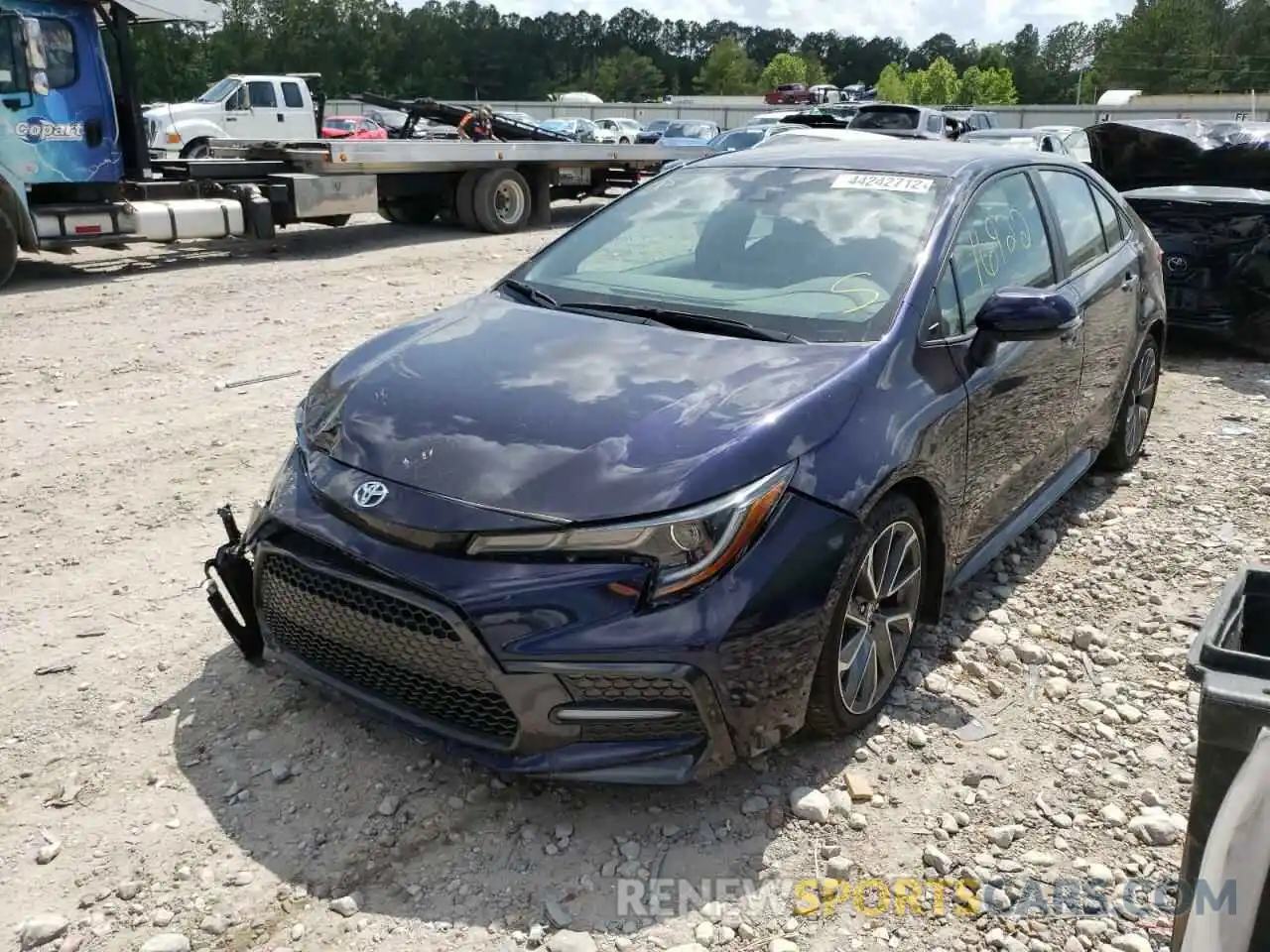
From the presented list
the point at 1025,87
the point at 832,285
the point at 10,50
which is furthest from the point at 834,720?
the point at 1025,87

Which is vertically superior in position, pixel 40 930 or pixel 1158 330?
pixel 1158 330

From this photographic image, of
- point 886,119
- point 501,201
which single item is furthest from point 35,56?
point 886,119

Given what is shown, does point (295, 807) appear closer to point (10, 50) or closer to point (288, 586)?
point (288, 586)

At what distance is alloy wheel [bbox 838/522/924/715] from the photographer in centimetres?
299

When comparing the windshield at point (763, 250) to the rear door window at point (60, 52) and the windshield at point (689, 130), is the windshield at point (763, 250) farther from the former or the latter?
the windshield at point (689, 130)

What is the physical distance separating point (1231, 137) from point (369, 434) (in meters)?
A: 8.91

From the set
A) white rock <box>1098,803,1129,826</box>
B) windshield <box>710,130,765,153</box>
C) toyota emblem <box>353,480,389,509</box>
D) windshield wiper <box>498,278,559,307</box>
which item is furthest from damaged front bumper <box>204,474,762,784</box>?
windshield <box>710,130,765,153</box>

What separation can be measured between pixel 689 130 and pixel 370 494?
109 ft

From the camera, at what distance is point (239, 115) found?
20906 millimetres

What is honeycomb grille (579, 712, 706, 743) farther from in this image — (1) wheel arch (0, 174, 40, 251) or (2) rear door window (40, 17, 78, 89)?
(2) rear door window (40, 17, 78, 89)

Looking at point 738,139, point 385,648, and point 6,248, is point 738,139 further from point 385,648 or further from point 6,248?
point 385,648

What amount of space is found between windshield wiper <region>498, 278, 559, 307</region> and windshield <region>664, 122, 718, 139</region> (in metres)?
29.6

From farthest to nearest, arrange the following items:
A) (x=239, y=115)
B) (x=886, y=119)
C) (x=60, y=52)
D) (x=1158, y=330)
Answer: (x=239, y=115) → (x=886, y=119) → (x=60, y=52) → (x=1158, y=330)

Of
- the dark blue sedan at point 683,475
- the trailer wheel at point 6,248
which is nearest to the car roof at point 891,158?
the dark blue sedan at point 683,475
